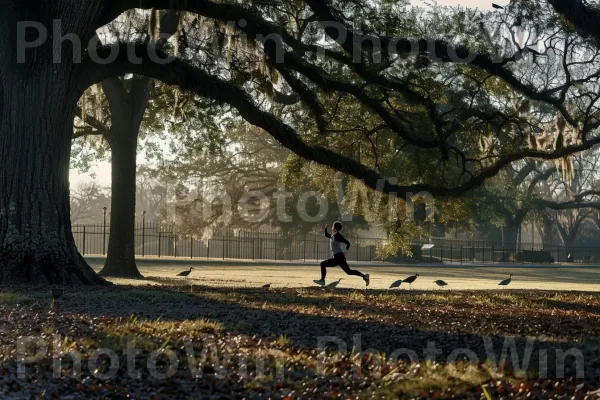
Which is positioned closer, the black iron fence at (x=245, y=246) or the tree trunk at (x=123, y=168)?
the tree trunk at (x=123, y=168)

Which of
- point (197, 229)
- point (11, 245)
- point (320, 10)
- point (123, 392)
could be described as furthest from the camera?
point (197, 229)

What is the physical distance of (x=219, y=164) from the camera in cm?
6194

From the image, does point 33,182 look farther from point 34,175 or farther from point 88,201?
point 88,201

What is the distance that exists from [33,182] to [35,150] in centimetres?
59

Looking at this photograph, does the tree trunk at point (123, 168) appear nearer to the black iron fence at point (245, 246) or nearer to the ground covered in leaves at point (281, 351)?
the ground covered in leaves at point (281, 351)

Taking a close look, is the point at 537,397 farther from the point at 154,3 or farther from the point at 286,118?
the point at 286,118

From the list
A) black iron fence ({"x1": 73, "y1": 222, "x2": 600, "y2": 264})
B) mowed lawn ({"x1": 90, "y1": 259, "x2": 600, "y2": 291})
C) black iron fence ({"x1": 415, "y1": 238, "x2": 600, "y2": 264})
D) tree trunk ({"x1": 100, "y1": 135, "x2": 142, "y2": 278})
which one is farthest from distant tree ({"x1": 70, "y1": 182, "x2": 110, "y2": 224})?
tree trunk ({"x1": 100, "y1": 135, "x2": 142, "y2": 278})

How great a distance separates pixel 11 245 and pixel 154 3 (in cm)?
552

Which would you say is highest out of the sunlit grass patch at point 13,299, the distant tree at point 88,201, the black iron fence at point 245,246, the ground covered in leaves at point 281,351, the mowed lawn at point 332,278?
the distant tree at point 88,201

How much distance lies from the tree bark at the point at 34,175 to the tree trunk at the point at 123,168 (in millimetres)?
10551

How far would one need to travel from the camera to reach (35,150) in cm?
1647

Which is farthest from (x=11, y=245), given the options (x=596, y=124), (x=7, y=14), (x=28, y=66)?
(x=596, y=124)

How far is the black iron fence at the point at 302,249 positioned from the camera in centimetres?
6197

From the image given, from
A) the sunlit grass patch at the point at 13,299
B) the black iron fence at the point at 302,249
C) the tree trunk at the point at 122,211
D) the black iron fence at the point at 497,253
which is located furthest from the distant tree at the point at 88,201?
the sunlit grass patch at the point at 13,299
